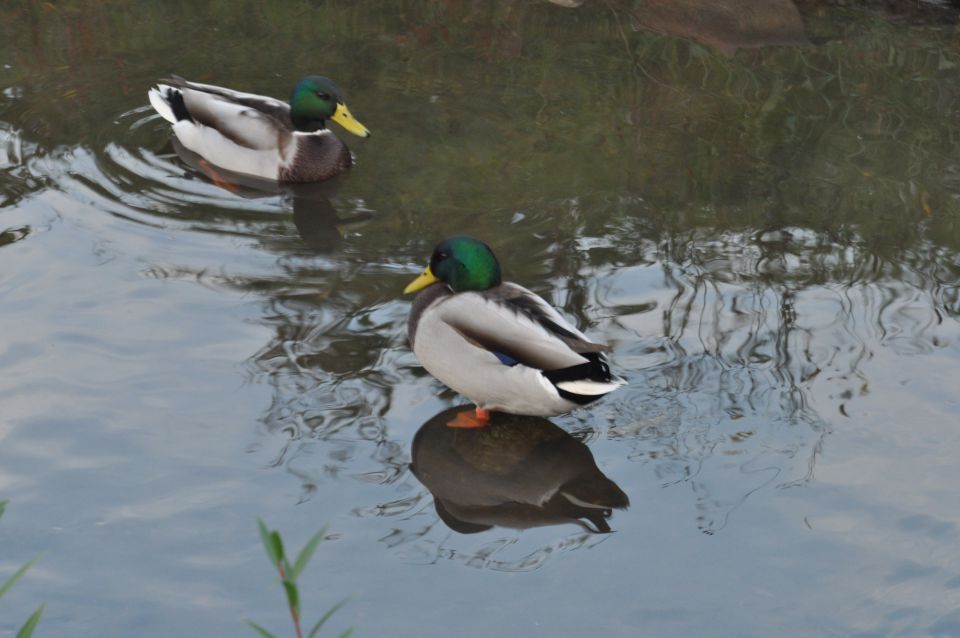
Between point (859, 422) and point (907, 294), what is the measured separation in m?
1.13

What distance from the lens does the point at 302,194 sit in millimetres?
6512

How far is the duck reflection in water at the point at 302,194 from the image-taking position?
6031 mm

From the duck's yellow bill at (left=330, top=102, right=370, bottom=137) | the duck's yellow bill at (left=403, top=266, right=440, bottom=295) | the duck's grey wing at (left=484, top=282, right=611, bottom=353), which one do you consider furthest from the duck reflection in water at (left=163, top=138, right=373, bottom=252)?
the duck's grey wing at (left=484, top=282, right=611, bottom=353)

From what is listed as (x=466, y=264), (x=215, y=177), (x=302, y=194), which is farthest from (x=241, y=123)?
(x=466, y=264)

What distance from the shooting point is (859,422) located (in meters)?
4.53

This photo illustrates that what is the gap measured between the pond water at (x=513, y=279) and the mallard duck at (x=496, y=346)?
204mm

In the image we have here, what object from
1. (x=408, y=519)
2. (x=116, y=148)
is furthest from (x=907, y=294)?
(x=116, y=148)

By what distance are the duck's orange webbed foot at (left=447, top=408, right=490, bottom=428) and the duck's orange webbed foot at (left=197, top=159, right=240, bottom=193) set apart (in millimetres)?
2448

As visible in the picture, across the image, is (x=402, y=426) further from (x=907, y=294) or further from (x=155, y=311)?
(x=907, y=294)

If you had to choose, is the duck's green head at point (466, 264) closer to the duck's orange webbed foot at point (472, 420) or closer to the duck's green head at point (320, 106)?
the duck's orange webbed foot at point (472, 420)

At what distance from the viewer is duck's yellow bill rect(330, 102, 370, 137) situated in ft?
21.7

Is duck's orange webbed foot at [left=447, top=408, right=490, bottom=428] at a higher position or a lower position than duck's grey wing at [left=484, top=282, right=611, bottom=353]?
lower

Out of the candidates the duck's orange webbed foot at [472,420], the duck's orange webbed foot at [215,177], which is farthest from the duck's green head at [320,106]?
the duck's orange webbed foot at [472,420]

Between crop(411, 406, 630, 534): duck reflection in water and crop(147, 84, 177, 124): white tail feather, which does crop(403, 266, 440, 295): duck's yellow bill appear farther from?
crop(147, 84, 177, 124): white tail feather
